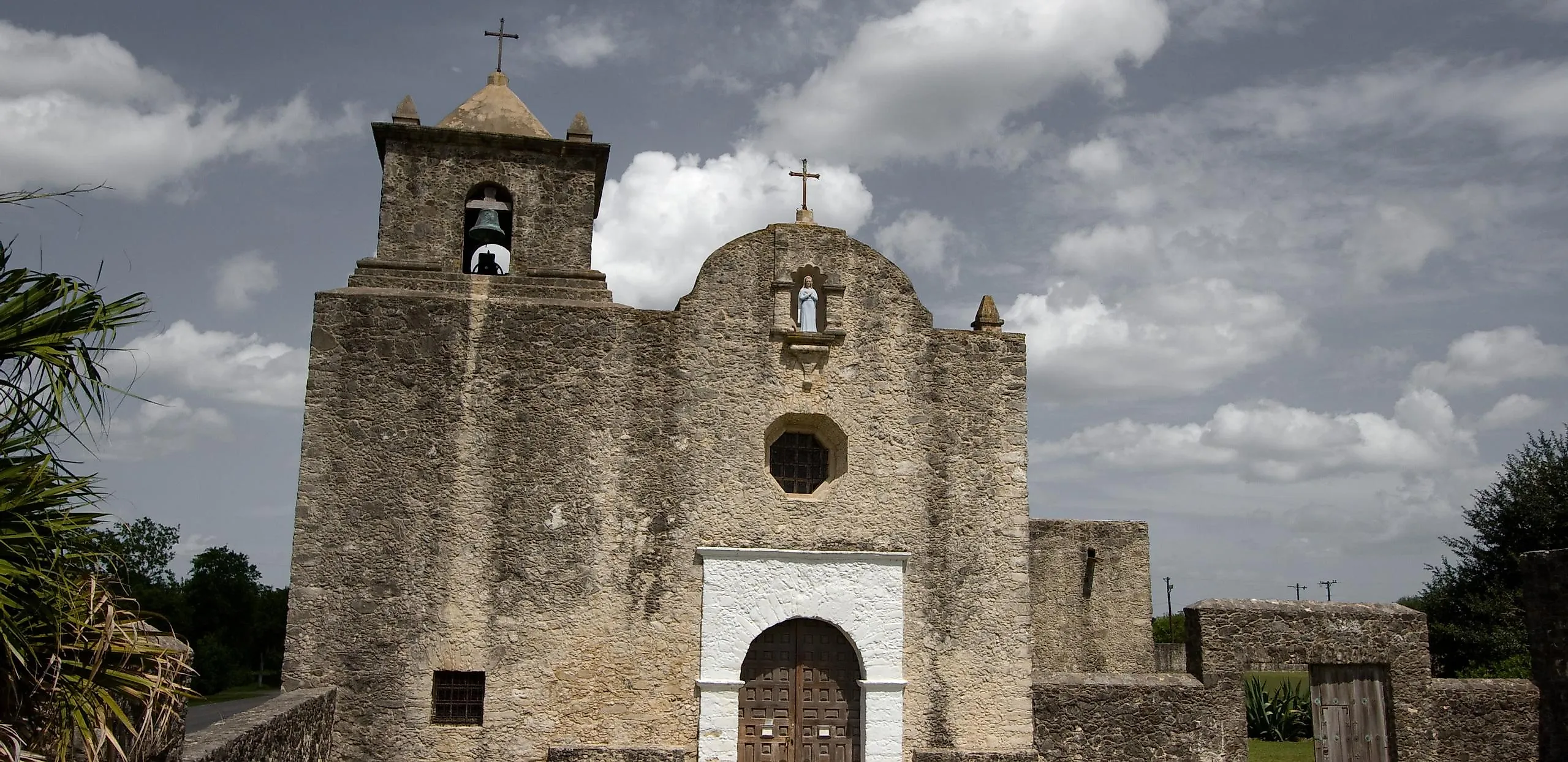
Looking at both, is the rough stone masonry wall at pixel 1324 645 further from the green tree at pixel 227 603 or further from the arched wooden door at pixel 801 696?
the green tree at pixel 227 603

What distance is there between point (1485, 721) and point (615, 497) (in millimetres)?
9509

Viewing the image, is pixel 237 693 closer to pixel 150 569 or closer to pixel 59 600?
pixel 150 569

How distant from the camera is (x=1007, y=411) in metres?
11.7

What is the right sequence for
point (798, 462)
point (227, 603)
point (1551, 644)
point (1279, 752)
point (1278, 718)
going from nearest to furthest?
point (798, 462)
point (1551, 644)
point (1279, 752)
point (1278, 718)
point (227, 603)

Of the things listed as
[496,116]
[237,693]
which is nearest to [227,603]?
[237,693]

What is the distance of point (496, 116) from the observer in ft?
41.0

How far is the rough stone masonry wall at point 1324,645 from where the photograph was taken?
11.6 m

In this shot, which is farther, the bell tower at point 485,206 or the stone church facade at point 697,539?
the bell tower at point 485,206

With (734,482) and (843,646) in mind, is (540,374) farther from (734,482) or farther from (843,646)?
(843,646)

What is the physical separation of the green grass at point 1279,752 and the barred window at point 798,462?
879 centimetres

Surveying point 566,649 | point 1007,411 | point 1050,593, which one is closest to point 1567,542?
point 1050,593

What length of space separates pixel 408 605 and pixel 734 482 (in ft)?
10.8

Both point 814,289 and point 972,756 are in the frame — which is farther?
point 814,289

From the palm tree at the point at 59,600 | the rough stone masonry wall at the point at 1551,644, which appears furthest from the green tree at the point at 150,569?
the rough stone masonry wall at the point at 1551,644
